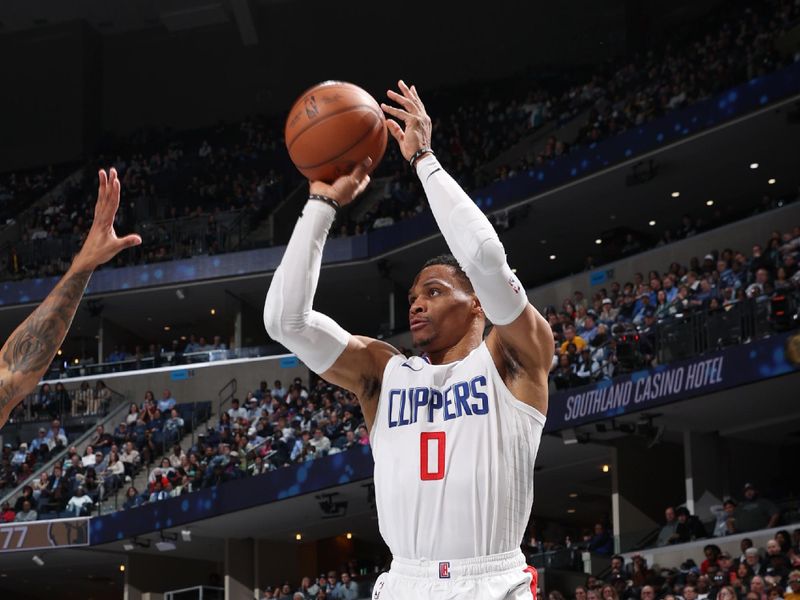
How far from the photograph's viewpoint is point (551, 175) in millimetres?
27266

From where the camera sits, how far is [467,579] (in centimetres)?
455

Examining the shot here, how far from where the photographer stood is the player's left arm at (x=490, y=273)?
4.41m

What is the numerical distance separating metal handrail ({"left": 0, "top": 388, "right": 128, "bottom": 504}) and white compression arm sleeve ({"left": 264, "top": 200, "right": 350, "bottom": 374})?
23.7 metres

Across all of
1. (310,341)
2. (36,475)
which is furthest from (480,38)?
(310,341)

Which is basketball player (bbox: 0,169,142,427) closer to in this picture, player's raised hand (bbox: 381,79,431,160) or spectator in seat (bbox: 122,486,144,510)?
player's raised hand (bbox: 381,79,431,160)

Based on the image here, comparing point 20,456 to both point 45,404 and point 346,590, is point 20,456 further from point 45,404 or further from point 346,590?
point 346,590

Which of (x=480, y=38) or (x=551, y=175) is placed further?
(x=480, y=38)

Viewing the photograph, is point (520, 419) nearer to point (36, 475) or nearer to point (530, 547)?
point (530, 547)

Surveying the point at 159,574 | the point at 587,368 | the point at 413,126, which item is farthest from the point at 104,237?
the point at 159,574

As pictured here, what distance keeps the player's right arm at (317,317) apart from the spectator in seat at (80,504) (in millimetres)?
22337

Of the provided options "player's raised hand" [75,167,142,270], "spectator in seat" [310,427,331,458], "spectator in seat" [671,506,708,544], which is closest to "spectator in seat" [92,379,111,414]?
"spectator in seat" [310,427,331,458]

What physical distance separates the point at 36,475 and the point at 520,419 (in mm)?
24981

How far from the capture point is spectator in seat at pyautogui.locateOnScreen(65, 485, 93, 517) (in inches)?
1033

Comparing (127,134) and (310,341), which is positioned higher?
(127,134)
